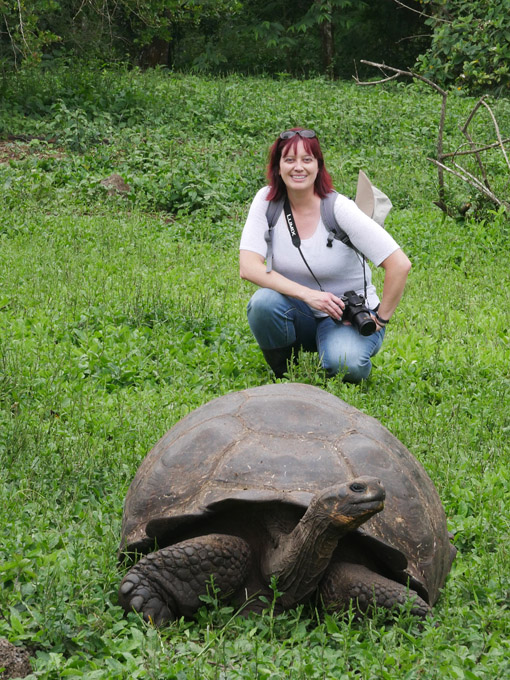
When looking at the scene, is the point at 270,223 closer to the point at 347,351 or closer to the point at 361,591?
the point at 347,351

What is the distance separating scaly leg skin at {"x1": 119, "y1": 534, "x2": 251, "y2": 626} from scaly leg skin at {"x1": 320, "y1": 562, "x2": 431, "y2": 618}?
10.5 inches

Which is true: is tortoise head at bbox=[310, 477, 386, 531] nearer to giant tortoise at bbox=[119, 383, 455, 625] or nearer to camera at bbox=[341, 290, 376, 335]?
giant tortoise at bbox=[119, 383, 455, 625]

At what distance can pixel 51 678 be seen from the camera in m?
2.28

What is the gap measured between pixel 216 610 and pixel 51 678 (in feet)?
1.78

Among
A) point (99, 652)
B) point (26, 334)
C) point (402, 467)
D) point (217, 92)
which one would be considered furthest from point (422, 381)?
point (217, 92)

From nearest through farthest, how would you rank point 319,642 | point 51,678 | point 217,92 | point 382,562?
point 51,678 < point 319,642 < point 382,562 < point 217,92

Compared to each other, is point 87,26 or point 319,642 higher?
point 87,26

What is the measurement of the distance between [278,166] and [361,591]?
2732mm

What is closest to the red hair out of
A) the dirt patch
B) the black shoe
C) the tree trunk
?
the black shoe

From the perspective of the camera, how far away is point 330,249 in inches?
185

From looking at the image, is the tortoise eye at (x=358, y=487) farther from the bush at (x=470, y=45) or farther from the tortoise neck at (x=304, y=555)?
the bush at (x=470, y=45)

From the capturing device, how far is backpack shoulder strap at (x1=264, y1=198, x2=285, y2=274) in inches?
187

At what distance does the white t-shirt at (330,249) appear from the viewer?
4594 mm

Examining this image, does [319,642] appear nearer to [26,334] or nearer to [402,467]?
[402,467]
